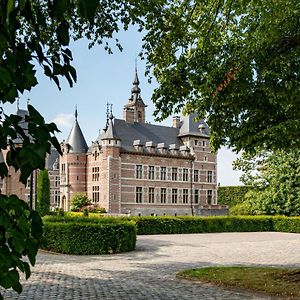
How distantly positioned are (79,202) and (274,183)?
61.9ft

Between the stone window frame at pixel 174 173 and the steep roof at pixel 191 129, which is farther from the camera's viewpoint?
the steep roof at pixel 191 129

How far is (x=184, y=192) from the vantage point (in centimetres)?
4866

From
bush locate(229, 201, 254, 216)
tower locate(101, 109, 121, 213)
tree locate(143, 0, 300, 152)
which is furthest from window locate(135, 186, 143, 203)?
tree locate(143, 0, 300, 152)

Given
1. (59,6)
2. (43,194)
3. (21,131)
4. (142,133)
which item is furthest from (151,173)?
(59,6)

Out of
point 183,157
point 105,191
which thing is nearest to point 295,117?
point 105,191

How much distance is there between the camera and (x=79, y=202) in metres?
43.0

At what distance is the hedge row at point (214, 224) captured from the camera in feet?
83.8

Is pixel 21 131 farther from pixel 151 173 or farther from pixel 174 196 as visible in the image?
pixel 174 196

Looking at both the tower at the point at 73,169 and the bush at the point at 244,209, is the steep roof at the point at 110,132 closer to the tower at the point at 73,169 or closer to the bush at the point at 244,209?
the tower at the point at 73,169

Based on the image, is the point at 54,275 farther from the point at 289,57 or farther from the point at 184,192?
the point at 184,192

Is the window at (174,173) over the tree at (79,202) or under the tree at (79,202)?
over

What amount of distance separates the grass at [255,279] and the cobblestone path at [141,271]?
0.40m

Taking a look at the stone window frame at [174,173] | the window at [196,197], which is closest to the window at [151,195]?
the stone window frame at [174,173]

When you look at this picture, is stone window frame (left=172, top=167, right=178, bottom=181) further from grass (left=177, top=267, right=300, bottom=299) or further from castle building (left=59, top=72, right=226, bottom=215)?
grass (left=177, top=267, right=300, bottom=299)
